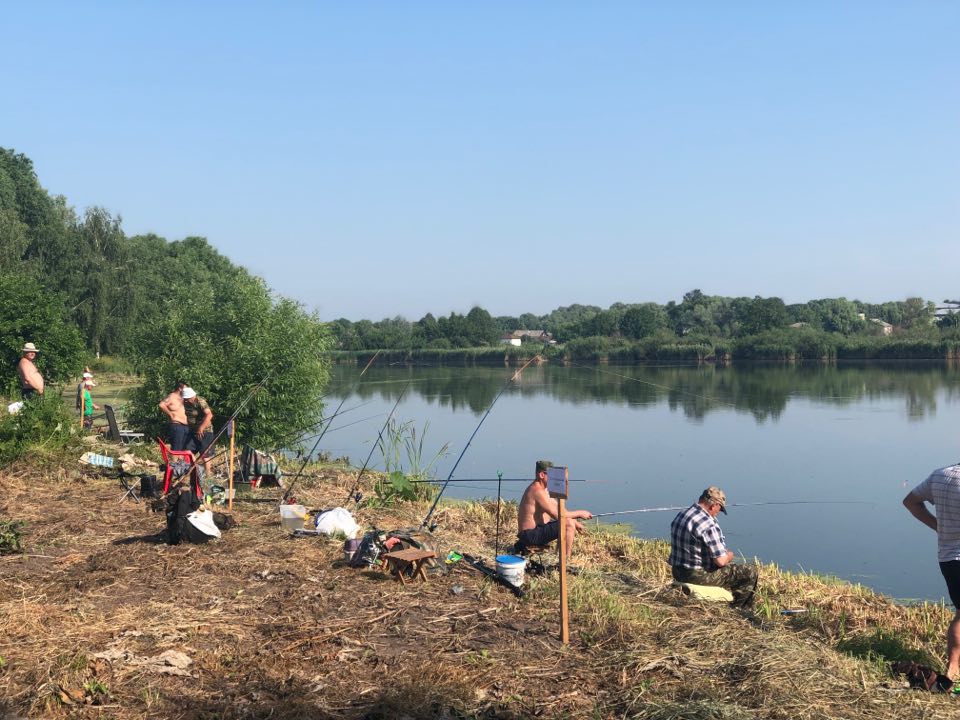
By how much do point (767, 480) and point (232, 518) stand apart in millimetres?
14391

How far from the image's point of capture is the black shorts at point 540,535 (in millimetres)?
7758

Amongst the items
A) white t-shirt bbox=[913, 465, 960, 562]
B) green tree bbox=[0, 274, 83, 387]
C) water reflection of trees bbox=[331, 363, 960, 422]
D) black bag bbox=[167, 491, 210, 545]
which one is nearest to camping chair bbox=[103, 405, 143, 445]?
green tree bbox=[0, 274, 83, 387]

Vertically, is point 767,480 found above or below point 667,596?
below

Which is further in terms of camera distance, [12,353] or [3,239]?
[3,239]

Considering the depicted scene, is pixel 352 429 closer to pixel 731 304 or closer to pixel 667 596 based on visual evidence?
pixel 667 596

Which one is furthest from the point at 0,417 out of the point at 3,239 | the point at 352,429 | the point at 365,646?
the point at 3,239

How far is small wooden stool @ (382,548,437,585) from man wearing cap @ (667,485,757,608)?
6.45 feet

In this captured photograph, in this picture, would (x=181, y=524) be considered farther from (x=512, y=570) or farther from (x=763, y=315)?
(x=763, y=315)

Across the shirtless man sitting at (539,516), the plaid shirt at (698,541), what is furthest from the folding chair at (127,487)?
the plaid shirt at (698,541)

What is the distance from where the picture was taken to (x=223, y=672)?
4625mm

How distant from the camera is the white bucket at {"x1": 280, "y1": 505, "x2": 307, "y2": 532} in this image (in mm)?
8125

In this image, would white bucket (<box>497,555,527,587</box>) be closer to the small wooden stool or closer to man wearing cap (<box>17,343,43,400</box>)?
the small wooden stool

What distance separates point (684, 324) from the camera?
100 meters

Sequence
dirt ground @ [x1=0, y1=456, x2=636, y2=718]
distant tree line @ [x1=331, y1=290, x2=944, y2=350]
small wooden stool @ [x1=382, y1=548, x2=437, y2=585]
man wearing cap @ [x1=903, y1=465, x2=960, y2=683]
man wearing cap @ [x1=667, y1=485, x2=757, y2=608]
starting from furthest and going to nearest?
distant tree line @ [x1=331, y1=290, x2=944, y2=350], man wearing cap @ [x1=667, y1=485, x2=757, y2=608], small wooden stool @ [x1=382, y1=548, x2=437, y2=585], man wearing cap @ [x1=903, y1=465, x2=960, y2=683], dirt ground @ [x1=0, y1=456, x2=636, y2=718]
